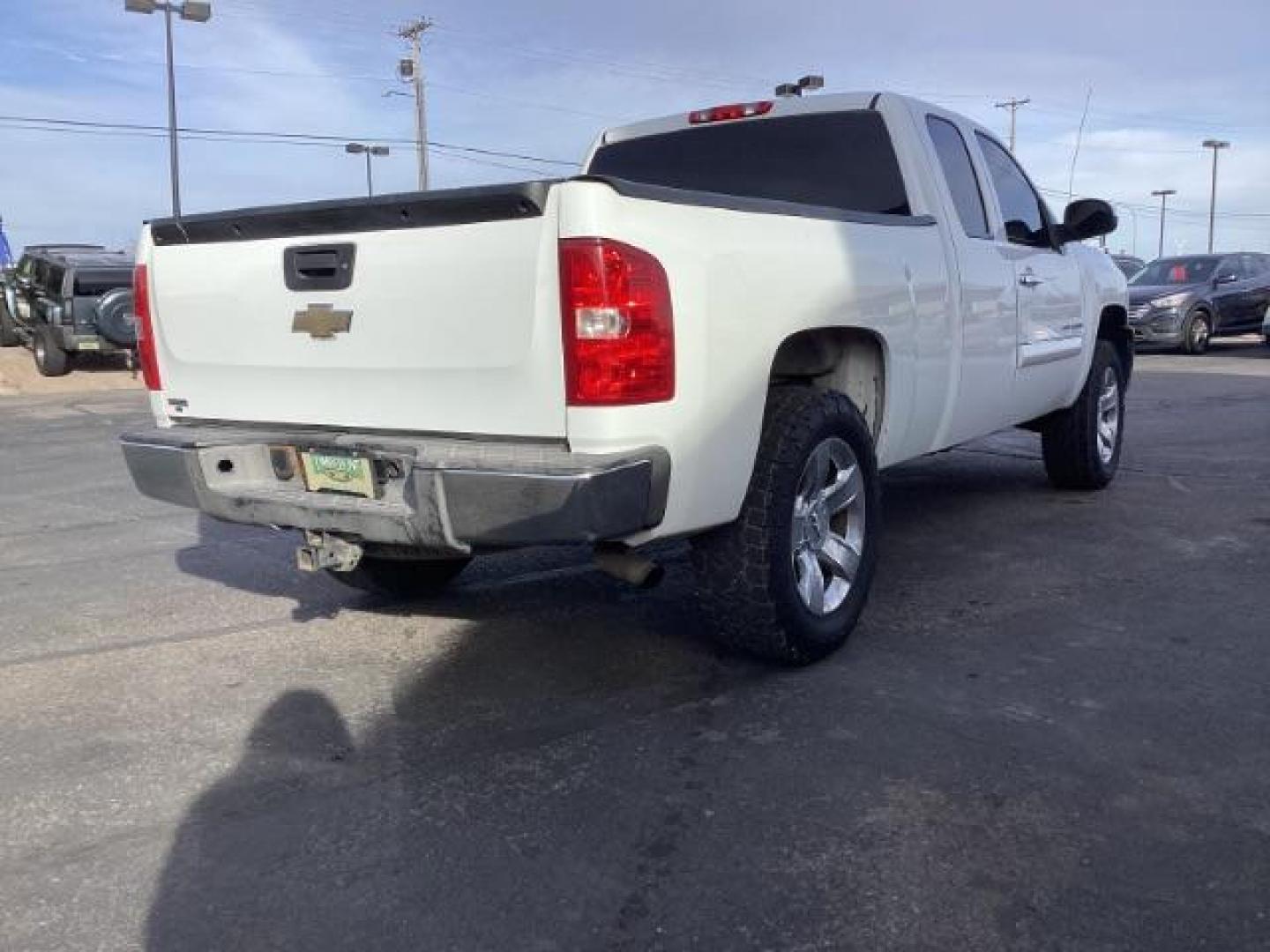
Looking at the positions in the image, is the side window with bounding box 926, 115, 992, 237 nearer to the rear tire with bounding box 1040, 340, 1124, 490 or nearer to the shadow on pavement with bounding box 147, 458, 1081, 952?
the rear tire with bounding box 1040, 340, 1124, 490

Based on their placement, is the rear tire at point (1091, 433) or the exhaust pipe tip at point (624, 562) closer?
the exhaust pipe tip at point (624, 562)

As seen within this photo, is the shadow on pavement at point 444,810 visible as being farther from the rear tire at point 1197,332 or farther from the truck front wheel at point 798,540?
the rear tire at point 1197,332

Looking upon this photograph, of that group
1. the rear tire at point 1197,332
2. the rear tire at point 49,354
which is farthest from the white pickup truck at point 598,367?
the rear tire at point 1197,332

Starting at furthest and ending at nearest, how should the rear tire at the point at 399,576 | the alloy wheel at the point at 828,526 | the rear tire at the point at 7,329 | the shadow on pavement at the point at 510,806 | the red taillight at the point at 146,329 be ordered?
the rear tire at the point at 7,329, the rear tire at the point at 399,576, the red taillight at the point at 146,329, the alloy wheel at the point at 828,526, the shadow on pavement at the point at 510,806

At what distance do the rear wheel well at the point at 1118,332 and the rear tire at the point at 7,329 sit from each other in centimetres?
1864

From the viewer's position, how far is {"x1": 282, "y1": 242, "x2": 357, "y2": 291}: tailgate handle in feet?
12.0

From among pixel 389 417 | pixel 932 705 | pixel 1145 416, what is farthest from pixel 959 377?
pixel 1145 416

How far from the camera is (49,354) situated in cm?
1734

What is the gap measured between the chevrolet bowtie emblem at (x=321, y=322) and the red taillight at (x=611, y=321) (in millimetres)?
857

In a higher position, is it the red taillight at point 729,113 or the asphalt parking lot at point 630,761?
the red taillight at point 729,113

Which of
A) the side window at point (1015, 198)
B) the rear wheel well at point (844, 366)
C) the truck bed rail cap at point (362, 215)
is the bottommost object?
the rear wheel well at point (844, 366)

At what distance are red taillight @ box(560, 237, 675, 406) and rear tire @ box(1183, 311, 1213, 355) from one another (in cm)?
1845

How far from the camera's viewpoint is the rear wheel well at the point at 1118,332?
7223 millimetres

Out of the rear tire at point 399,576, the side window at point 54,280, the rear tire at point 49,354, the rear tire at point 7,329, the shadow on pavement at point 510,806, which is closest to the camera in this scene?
the shadow on pavement at point 510,806
